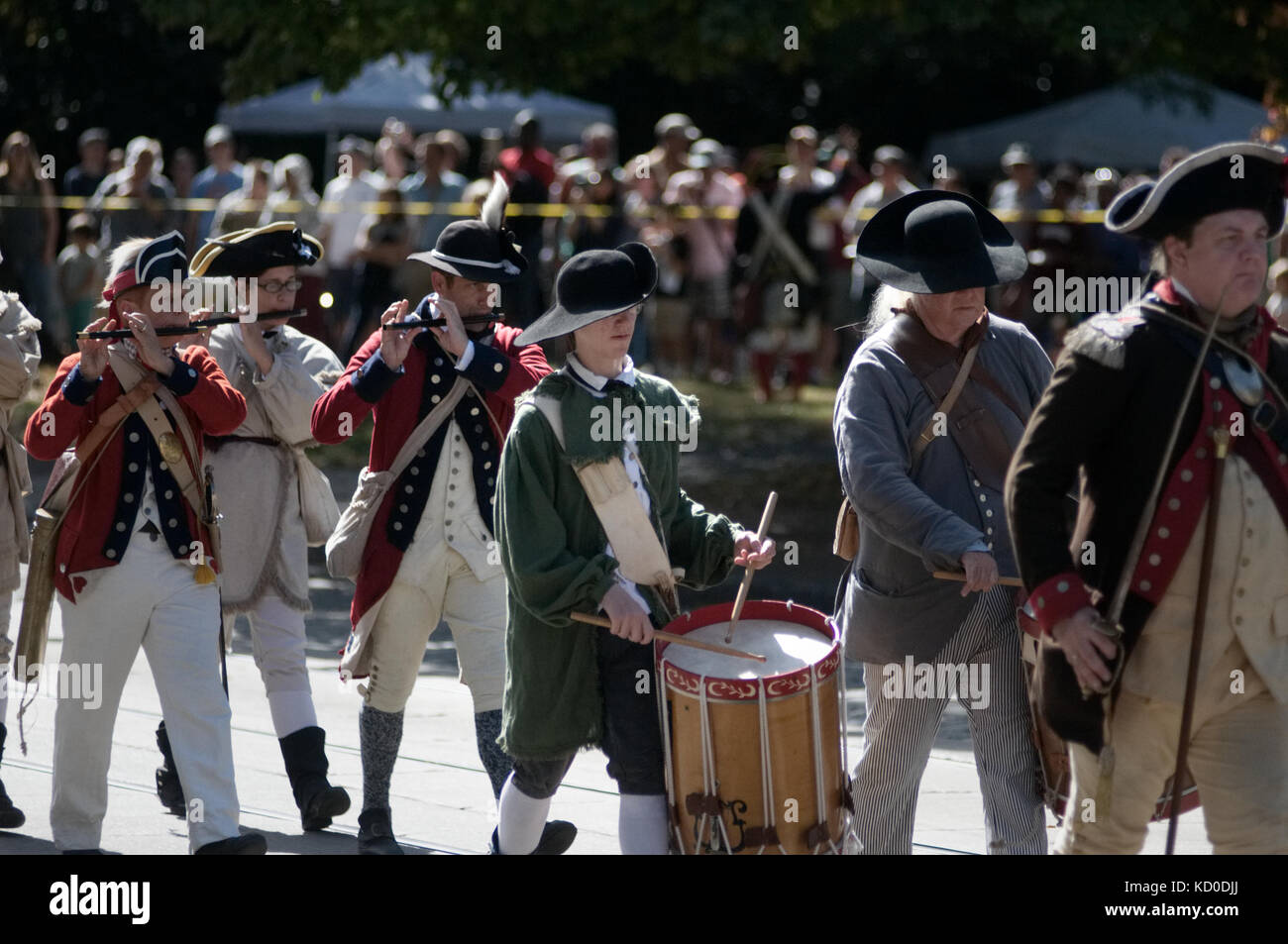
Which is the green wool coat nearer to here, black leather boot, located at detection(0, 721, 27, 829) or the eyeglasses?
the eyeglasses

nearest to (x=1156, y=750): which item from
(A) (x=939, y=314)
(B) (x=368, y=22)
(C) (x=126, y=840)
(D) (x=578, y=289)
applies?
(A) (x=939, y=314)

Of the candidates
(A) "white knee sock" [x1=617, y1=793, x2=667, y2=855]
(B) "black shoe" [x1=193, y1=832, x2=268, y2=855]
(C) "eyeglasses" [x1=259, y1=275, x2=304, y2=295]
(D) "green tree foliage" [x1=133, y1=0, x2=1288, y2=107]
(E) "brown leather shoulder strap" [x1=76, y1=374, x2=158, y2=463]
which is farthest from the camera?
(D) "green tree foliage" [x1=133, y1=0, x2=1288, y2=107]

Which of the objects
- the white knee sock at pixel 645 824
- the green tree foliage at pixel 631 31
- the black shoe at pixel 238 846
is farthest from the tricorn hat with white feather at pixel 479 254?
the green tree foliage at pixel 631 31

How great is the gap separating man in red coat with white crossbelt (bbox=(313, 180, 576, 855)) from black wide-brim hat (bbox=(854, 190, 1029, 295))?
4.14 ft

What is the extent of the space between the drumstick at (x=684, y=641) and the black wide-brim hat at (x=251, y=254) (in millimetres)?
2147

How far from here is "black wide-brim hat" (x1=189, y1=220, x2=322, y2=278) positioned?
665 cm

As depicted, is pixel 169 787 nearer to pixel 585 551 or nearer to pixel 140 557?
pixel 140 557

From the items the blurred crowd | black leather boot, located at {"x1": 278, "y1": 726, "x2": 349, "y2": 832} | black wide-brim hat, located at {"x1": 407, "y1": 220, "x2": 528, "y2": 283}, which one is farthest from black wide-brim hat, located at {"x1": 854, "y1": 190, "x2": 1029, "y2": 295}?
the blurred crowd

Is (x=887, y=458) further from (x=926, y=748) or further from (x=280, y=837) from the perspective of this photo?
(x=280, y=837)

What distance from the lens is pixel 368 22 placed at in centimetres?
1175

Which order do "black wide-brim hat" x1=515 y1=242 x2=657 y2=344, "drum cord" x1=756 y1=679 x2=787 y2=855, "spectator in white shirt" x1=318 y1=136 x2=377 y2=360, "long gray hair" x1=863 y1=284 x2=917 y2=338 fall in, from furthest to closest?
"spectator in white shirt" x1=318 y1=136 x2=377 y2=360
"long gray hair" x1=863 y1=284 x2=917 y2=338
"black wide-brim hat" x1=515 y1=242 x2=657 y2=344
"drum cord" x1=756 y1=679 x2=787 y2=855

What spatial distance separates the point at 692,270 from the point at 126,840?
1334cm

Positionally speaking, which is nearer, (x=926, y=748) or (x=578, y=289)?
(x=578, y=289)

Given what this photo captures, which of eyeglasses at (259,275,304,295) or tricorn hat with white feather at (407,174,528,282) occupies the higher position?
tricorn hat with white feather at (407,174,528,282)
